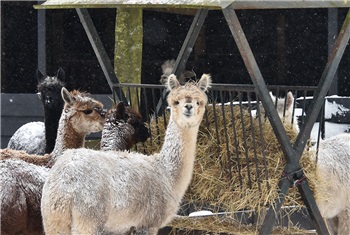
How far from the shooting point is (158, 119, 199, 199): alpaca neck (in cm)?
616

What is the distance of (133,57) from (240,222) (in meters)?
2.70

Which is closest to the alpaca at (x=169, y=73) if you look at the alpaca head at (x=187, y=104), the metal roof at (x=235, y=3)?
the metal roof at (x=235, y=3)

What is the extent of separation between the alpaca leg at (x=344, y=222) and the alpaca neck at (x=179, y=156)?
1785mm

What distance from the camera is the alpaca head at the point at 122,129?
6965mm

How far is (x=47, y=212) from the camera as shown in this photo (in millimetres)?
5426

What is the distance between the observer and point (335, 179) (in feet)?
23.1

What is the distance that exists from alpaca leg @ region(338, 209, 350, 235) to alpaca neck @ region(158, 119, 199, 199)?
1785 millimetres

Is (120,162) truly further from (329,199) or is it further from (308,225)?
(308,225)

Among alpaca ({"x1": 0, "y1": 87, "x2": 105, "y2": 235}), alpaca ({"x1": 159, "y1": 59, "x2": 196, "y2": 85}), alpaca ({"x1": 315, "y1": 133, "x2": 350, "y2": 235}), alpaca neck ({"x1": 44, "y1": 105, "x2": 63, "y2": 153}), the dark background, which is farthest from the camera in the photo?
the dark background

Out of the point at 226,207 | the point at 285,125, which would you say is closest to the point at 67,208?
the point at 226,207

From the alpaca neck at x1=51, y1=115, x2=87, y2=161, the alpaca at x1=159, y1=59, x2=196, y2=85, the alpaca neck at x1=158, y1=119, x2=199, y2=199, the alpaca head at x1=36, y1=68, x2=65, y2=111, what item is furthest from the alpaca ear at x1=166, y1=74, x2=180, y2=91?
the alpaca head at x1=36, y1=68, x2=65, y2=111

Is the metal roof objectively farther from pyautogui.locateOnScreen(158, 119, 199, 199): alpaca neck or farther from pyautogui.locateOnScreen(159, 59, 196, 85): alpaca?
pyautogui.locateOnScreen(159, 59, 196, 85): alpaca

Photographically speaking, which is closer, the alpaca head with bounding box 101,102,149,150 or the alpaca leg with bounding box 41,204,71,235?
the alpaca leg with bounding box 41,204,71,235

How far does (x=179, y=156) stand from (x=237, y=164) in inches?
27.4
